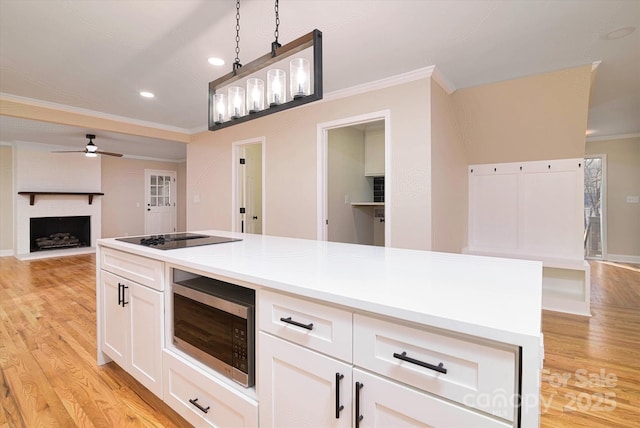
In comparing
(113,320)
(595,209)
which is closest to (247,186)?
(113,320)

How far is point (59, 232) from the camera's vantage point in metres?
7.14

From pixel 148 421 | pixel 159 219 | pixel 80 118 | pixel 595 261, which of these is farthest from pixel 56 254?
pixel 595 261

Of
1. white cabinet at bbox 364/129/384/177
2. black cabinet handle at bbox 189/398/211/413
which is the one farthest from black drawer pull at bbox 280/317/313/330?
white cabinet at bbox 364/129/384/177

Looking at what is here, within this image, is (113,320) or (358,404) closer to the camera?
(358,404)

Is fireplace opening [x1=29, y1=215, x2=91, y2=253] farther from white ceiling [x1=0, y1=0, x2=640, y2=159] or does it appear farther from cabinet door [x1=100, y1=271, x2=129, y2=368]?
cabinet door [x1=100, y1=271, x2=129, y2=368]

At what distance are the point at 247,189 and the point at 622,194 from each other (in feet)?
22.3

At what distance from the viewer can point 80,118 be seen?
13.7 feet

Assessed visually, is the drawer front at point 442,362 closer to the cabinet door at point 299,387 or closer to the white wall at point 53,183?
the cabinet door at point 299,387

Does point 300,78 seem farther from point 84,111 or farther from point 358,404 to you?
point 84,111

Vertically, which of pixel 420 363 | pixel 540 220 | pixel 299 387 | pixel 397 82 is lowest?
pixel 299 387

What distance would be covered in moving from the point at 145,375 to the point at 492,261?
195cm

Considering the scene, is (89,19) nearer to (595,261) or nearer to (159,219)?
(159,219)

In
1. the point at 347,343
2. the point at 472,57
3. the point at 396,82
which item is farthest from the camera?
the point at 396,82

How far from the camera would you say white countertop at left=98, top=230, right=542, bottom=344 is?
2.48 ft
